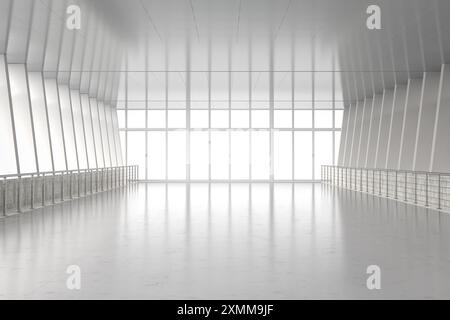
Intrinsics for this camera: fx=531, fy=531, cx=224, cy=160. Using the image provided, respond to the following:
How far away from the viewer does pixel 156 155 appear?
32.2 meters

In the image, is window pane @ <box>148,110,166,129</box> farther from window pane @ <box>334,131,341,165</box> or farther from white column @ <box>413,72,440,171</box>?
white column @ <box>413,72,440,171</box>

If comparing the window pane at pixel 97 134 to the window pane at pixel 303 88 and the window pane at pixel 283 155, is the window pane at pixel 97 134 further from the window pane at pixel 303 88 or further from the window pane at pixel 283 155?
the window pane at pixel 283 155

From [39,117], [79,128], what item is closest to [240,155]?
[79,128]

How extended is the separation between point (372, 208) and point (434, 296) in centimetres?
987

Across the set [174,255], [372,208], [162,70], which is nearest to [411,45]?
[372,208]

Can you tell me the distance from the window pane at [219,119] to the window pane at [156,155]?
313cm

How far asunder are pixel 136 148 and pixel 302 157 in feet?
33.5

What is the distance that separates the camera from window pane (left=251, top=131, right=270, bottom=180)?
31.2 meters

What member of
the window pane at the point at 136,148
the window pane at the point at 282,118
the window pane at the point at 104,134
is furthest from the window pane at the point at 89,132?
the window pane at the point at 282,118

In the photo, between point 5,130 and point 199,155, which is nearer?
point 5,130

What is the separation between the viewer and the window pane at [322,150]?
3241 centimetres

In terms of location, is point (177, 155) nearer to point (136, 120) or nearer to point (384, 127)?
point (136, 120)

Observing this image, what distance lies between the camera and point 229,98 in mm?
28297

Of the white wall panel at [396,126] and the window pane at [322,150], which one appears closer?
the white wall panel at [396,126]
